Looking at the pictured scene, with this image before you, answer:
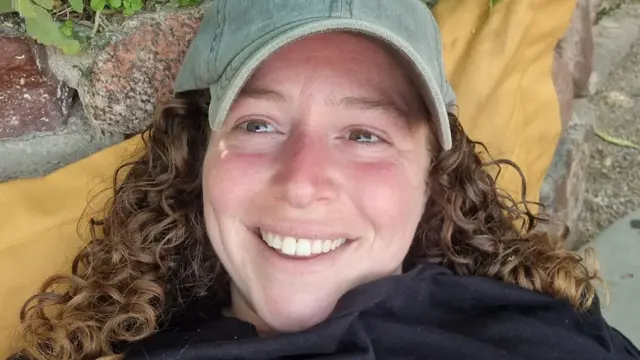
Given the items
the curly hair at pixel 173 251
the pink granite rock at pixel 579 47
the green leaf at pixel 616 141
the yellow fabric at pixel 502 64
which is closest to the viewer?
the curly hair at pixel 173 251

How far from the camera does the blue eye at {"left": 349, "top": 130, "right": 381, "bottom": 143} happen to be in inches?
43.8

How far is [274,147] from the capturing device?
111 cm

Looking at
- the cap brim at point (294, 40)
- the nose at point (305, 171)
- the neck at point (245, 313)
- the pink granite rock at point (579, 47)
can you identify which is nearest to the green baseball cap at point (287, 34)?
the cap brim at point (294, 40)

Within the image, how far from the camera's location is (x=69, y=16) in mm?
1310

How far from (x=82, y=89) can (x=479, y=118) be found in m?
0.75

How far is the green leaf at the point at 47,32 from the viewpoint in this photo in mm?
1234

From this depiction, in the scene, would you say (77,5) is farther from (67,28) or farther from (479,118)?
(479,118)

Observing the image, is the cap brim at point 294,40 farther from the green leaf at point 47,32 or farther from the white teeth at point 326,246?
the green leaf at point 47,32

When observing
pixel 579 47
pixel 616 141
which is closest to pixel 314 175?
pixel 579 47

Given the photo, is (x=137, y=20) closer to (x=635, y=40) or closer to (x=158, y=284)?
(x=158, y=284)

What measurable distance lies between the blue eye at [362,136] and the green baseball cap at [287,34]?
89 millimetres

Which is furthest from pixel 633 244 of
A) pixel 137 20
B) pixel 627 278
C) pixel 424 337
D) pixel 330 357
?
pixel 137 20

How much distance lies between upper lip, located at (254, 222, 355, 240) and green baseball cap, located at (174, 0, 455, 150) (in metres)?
0.16

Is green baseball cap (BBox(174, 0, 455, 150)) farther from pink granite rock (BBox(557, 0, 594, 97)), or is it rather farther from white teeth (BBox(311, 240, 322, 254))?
pink granite rock (BBox(557, 0, 594, 97))
